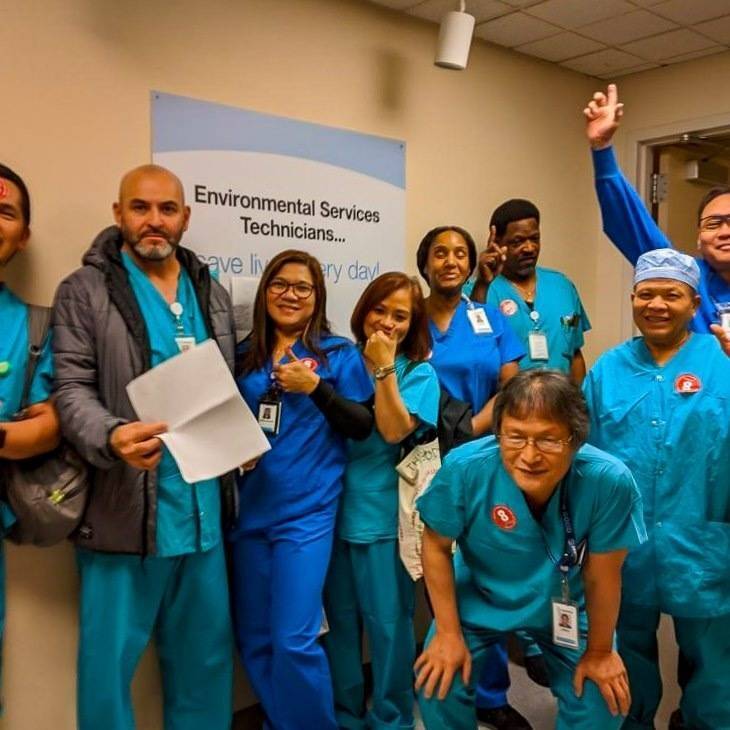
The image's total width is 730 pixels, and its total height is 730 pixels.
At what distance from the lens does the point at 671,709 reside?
98.9 inches

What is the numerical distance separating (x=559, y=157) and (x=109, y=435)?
8.31ft

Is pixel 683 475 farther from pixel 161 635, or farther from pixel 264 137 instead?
pixel 264 137

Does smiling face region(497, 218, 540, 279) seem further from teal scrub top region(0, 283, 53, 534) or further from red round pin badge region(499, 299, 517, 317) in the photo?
teal scrub top region(0, 283, 53, 534)

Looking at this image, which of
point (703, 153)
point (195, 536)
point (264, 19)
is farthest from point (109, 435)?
point (703, 153)

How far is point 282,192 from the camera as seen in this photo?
2.46 meters

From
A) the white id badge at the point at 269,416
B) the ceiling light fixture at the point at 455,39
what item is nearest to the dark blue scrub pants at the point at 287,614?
the white id badge at the point at 269,416

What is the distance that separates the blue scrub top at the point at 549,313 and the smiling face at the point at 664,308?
0.72 meters

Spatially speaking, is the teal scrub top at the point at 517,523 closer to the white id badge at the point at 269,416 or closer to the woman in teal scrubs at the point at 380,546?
the woman in teal scrubs at the point at 380,546

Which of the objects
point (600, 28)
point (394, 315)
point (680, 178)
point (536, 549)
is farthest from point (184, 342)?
point (680, 178)

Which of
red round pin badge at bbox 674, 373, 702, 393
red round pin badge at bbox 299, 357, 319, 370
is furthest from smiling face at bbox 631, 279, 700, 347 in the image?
red round pin badge at bbox 299, 357, 319, 370

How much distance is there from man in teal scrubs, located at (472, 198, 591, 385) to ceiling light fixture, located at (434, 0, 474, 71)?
0.61 metres

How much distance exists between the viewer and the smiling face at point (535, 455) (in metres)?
1.56

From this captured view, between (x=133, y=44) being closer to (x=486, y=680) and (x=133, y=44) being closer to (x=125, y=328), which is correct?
(x=125, y=328)

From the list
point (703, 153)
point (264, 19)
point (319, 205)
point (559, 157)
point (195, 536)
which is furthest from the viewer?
point (703, 153)
